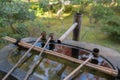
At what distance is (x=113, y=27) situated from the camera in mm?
6578

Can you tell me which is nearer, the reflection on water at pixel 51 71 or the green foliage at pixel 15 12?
the reflection on water at pixel 51 71

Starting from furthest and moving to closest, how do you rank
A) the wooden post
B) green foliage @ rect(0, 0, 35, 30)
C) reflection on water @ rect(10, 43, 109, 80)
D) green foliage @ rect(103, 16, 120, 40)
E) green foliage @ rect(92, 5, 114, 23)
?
green foliage @ rect(92, 5, 114, 23) < green foliage @ rect(103, 16, 120, 40) < green foliage @ rect(0, 0, 35, 30) < the wooden post < reflection on water @ rect(10, 43, 109, 80)

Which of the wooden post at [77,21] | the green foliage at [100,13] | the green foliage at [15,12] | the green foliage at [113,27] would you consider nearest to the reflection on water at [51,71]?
the wooden post at [77,21]

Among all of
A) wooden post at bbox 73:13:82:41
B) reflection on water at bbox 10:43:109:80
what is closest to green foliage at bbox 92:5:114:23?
wooden post at bbox 73:13:82:41

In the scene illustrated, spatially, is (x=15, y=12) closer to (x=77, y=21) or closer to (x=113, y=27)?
(x=77, y=21)

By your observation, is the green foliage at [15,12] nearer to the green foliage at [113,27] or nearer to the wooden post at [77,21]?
the wooden post at [77,21]

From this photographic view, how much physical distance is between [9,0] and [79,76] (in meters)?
3.17

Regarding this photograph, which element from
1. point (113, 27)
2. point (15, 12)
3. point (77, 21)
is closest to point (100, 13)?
point (113, 27)

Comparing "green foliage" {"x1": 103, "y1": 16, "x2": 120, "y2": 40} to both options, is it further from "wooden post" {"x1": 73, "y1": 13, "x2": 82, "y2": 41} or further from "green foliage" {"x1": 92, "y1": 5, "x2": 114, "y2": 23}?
"wooden post" {"x1": 73, "y1": 13, "x2": 82, "y2": 41}

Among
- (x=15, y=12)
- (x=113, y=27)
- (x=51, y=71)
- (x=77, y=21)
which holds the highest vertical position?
(x=15, y=12)

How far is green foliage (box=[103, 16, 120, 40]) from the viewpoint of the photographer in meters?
6.48

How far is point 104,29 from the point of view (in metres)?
6.79

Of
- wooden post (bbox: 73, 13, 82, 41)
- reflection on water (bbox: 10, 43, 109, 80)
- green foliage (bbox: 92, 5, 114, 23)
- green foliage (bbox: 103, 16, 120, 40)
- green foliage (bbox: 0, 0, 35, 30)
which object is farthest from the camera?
green foliage (bbox: 92, 5, 114, 23)

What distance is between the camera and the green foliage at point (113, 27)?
6.48 meters
